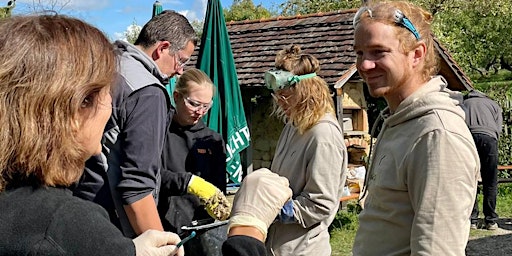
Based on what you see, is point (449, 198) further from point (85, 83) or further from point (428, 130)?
point (85, 83)

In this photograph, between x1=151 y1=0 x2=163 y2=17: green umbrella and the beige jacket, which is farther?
x1=151 y1=0 x2=163 y2=17: green umbrella

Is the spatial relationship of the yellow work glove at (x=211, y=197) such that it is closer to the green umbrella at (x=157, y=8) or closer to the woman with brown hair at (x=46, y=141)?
the woman with brown hair at (x=46, y=141)

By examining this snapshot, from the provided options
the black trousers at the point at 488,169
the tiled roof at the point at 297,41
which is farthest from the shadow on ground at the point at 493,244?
the tiled roof at the point at 297,41

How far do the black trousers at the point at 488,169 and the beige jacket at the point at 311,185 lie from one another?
18.5 ft

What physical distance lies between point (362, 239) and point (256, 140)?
8.18 metres

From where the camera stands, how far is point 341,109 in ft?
30.0

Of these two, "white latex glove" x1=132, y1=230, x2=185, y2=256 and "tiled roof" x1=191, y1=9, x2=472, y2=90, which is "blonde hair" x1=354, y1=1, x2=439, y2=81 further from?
"tiled roof" x1=191, y1=9, x2=472, y2=90

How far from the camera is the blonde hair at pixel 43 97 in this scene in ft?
4.36

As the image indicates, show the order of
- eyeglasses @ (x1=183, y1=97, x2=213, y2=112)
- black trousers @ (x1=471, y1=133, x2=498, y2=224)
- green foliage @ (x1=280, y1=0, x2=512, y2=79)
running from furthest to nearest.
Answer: green foliage @ (x1=280, y1=0, x2=512, y2=79) < black trousers @ (x1=471, y1=133, x2=498, y2=224) < eyeglasses @ (x1=183, y1=97, x2=213, y2=112)

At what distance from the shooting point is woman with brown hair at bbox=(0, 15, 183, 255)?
1.30 meters

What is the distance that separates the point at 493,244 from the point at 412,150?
20.9 ft

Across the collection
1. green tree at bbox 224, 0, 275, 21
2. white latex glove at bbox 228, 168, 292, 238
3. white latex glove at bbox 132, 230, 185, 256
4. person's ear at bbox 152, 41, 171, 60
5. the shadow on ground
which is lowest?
the shadow on ground

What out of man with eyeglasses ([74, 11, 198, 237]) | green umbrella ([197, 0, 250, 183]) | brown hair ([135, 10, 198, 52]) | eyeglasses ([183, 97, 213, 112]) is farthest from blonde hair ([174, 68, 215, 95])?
green umbrella ([197, 0, 250, 183])

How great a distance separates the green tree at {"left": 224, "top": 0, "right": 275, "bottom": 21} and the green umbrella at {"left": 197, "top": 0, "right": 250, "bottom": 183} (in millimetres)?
25648
